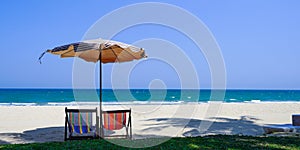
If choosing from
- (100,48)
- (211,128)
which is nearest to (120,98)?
(211,128)

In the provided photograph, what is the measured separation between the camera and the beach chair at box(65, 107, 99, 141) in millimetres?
5484

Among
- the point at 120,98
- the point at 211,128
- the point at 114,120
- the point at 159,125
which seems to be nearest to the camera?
the point at 114,120

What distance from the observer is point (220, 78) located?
6.88m

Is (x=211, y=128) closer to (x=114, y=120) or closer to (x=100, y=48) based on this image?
(x=114, y=120)

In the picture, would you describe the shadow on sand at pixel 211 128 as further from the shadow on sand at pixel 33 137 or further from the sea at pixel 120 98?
the sea at pixel 120 98

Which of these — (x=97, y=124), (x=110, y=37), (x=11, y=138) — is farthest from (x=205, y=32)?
(x=11, y=138)

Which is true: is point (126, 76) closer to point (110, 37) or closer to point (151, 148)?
point (110, 37)

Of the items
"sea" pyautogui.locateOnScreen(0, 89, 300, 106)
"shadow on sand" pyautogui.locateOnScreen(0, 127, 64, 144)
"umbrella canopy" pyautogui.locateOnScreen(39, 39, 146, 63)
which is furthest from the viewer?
"sea" pyautogui.locateOnScreen(0, 89, 300, 106)

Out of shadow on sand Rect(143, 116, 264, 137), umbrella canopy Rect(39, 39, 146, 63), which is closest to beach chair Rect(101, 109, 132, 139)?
umbrella canopy Rect(39, 39, 146, 63)

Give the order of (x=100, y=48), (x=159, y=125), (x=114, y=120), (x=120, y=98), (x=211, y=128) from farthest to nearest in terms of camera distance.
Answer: (x=120, y=98) → (x=159, y=125) → (x=211, y=128) → (x=114, y=120) → (x=100, y=48)

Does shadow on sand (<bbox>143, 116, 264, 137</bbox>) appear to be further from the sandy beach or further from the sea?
the sea

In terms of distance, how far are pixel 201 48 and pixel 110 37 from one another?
2.00m

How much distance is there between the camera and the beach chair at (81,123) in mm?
5484

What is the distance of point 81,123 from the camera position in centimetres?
559
